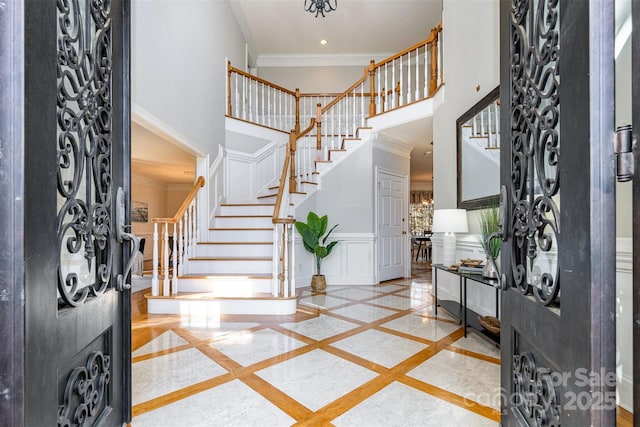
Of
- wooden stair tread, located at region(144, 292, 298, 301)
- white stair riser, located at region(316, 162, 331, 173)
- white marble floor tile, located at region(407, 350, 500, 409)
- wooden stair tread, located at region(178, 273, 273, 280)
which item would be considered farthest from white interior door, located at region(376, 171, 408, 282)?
white marble floor tile, located at region(407, 350, 500, 409)

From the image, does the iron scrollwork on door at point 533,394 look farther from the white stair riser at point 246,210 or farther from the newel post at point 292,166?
the white stair riser at point 246,210

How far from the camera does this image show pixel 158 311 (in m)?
3.28

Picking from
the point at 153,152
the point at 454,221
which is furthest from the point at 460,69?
the point at 153,152

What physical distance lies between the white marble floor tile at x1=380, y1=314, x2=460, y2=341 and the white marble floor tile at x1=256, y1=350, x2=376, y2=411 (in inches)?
34.5

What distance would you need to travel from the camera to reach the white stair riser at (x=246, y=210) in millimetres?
4922

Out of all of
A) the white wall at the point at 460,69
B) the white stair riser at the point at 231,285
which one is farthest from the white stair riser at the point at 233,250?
the white wall at the point at 460,69

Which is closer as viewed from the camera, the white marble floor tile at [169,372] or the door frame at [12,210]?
the door frame at [12,210]

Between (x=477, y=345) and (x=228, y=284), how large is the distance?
2.59m

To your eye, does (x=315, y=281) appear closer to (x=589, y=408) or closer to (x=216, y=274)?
(x=216, y=274)

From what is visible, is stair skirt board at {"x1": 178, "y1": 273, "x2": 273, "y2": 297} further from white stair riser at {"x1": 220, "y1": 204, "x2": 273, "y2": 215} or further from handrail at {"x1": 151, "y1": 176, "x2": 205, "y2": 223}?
white stair riser at {"x1": 220, "y1": 204, "x2": 273, "y2": 215}

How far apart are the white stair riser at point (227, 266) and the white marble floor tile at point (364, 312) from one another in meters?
1.07

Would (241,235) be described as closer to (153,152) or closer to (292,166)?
(292,166)

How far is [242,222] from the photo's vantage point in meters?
4.75

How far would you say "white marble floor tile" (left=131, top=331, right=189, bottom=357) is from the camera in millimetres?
2295
